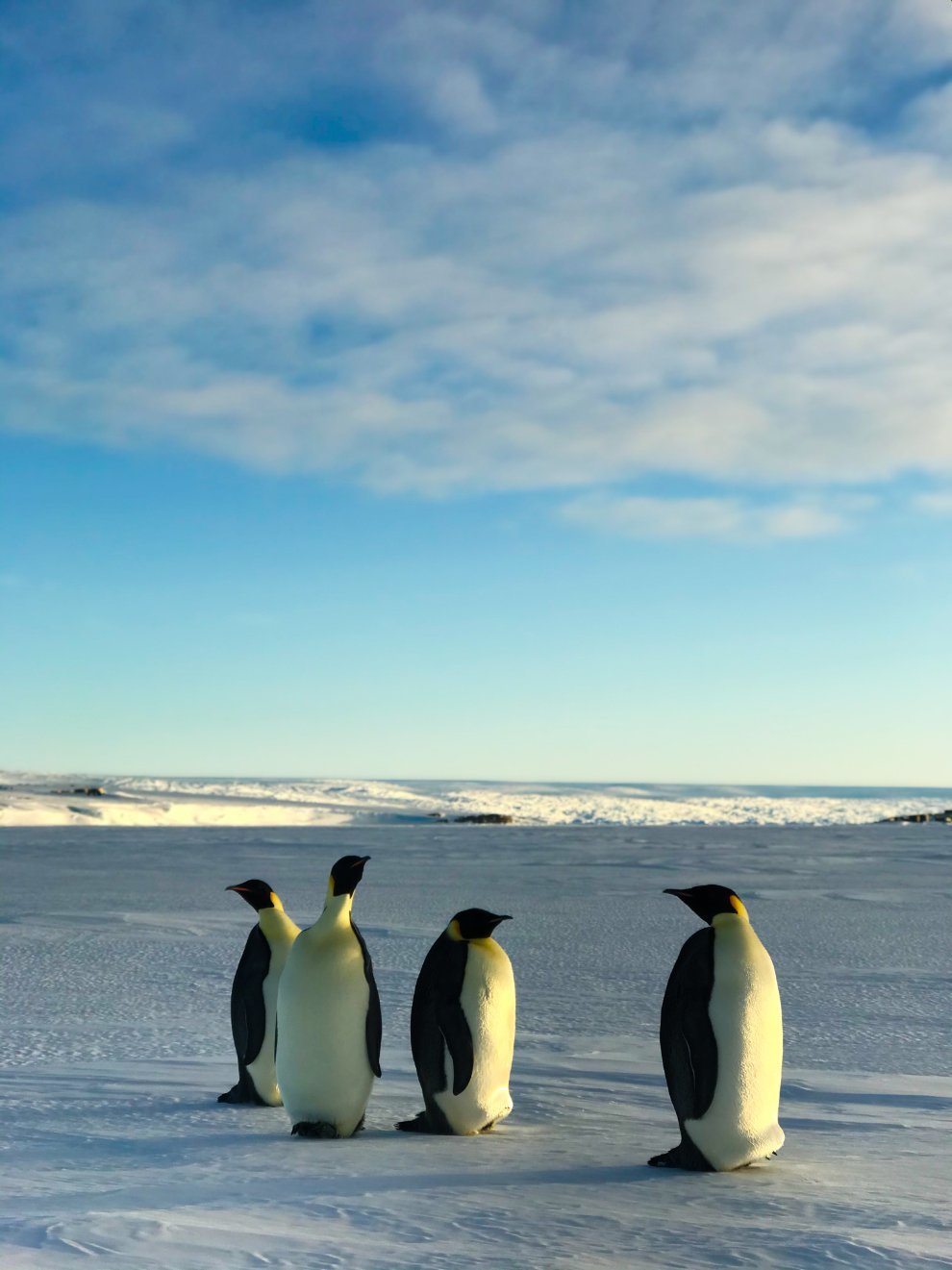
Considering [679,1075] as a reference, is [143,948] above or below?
below

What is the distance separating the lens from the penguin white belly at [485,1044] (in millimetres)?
2887

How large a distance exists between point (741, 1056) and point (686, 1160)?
0.25 m

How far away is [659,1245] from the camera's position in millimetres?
2031

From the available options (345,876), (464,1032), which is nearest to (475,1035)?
(464,1032)

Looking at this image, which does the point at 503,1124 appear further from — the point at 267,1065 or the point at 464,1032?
the point at 267,1065

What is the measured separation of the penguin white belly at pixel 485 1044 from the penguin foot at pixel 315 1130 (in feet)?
0.86

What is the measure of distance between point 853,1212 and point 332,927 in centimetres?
137

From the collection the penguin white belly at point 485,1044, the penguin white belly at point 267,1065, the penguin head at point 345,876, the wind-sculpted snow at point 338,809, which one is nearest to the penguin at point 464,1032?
the penguin white belly at point 485,1044

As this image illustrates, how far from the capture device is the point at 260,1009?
3.22m

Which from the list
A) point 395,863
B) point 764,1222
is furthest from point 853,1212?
point 395,863

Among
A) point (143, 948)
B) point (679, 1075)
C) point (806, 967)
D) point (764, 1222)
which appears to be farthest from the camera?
point (143, 948)

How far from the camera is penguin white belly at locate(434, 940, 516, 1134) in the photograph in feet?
9.47

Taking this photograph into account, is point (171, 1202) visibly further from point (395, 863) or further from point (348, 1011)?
point (395, 863)

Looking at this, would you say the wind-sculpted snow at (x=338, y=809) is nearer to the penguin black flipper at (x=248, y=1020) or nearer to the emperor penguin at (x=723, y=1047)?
the penguin black flipper at (x=248, y=1020)
